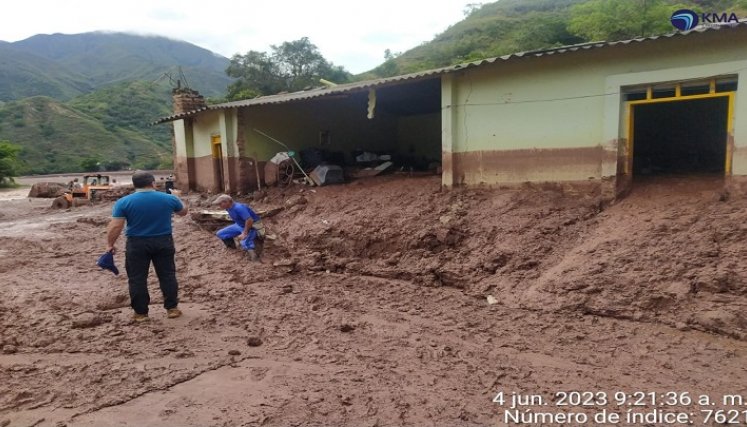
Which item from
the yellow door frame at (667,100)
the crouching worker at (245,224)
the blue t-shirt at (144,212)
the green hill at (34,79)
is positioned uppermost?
the green hill at (34,79)

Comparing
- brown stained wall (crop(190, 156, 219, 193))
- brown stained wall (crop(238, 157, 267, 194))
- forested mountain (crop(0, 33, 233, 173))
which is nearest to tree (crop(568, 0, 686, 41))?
brown stained wall (crop(238, 157, 267, 194))

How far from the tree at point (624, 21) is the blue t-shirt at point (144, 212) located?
78.5 feet

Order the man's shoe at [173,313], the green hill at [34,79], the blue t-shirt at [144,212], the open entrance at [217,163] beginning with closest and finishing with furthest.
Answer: the blue t-shirt at [144,212]
the man's shoe at [173,313]
the open entrance at [217,163]
the green hill at [34,79]

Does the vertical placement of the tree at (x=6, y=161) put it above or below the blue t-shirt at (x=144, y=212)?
above

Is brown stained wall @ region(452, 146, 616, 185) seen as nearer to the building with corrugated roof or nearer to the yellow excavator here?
the building with corrugated roof

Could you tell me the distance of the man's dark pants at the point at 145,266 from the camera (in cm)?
527

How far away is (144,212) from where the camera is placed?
5.26 metres

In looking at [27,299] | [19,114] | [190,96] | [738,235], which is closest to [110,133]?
[19,114]

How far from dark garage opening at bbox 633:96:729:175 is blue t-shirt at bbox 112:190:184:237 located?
881cm

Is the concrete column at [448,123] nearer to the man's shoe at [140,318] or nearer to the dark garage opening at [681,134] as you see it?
the dark garage opening at [681,134]

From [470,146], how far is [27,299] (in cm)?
744

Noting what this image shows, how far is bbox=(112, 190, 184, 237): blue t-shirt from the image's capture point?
5242 millimetres

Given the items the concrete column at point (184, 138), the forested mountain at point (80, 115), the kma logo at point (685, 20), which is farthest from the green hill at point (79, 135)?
the kma logo at point (685, 20)

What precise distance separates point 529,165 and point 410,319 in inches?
168
